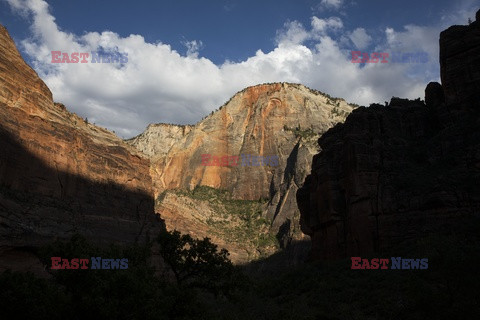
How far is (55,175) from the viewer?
201 ft

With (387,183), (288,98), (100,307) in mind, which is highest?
(288,98)

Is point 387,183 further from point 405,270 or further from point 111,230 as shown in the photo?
point 111,230

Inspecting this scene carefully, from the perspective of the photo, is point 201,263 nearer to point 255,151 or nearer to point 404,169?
point 404,169

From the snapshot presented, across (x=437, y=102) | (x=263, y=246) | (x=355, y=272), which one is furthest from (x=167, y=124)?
(x=355, y=272)

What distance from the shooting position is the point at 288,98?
130m

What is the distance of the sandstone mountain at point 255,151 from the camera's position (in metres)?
102

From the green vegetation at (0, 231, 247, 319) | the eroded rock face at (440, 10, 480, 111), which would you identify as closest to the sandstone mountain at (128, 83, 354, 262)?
the eroded rock face at (440, 10, 480, 111)

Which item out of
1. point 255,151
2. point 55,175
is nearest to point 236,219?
point 255,151

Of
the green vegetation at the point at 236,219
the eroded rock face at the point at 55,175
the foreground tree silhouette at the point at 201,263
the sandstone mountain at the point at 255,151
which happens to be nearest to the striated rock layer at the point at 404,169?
the foreground tree silhouette at the point at 201,263

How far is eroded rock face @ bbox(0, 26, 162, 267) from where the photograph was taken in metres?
50.5

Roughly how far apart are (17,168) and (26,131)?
21.5 ft

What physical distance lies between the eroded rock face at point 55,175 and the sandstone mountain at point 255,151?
67.1ft

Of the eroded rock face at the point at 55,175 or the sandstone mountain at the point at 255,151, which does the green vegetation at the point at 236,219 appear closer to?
the sandstone mountain at the point at 255,151

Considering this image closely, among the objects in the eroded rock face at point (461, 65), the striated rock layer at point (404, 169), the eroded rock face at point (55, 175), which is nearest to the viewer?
the striated rock layer at point (404, 169)
